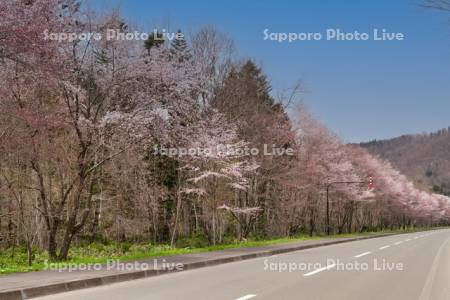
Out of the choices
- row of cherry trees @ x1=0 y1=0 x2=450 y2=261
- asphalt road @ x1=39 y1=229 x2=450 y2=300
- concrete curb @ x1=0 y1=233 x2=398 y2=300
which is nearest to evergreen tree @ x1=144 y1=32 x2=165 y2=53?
row of cherry trees @ x1=0 y1=0 x2=450 y2=261

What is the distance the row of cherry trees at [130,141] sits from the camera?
60.0ft

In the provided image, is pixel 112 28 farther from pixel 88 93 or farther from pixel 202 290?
pixel 202 290

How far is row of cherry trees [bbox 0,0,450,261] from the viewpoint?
60.0ft

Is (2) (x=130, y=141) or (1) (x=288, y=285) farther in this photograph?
(2) (x=130, y=141)

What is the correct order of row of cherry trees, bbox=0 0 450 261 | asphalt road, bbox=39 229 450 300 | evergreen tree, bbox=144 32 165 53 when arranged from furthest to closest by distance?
evergreen tree, bbox=144 32 165 53, row of cherry trees, bbox=0 0 450 261, asphalt road, bbox=39 229 450 300

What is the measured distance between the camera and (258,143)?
44625mm

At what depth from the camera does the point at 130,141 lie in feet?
75.5

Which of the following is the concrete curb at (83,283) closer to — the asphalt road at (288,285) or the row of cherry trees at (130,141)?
the asphalt road at (288,285)

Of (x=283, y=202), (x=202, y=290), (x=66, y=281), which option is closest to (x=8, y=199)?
(x=66, y=281)

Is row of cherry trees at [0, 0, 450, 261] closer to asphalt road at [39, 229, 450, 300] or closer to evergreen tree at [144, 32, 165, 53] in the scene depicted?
evergreen tree at [144, 32, 165, 53]

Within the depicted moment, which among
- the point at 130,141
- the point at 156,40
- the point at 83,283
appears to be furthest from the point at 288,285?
the point at 156,40

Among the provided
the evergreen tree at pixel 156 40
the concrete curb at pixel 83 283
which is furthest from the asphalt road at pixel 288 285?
the evergreen tree at pixel 156 40

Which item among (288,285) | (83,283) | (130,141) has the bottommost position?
(288,285)

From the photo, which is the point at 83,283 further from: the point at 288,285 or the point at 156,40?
the point at 156,40
